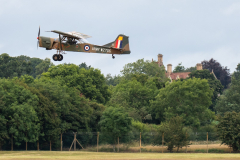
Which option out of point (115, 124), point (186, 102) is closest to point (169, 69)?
point (186, 102)

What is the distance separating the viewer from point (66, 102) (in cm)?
5384

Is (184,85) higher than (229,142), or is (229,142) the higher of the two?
(184,85)

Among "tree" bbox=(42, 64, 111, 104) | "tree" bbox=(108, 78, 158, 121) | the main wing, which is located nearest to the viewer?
the main wing

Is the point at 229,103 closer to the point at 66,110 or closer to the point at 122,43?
the point at 66,110

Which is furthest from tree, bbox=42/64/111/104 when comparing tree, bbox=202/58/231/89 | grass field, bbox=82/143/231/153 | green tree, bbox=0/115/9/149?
tree, bbox=202/58/231/89

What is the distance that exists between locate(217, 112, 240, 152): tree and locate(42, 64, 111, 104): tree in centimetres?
3424

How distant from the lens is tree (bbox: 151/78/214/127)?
73938 millimetres

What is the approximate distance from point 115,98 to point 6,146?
38.8m

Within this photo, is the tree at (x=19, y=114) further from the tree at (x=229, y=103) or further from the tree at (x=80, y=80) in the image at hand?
the tree at (x=229, y=103)

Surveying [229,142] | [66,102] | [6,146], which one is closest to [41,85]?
[66,102]

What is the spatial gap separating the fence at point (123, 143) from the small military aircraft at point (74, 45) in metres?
12.0

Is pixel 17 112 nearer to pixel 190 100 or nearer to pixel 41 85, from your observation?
pixel 41 85

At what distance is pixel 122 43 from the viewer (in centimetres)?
3962

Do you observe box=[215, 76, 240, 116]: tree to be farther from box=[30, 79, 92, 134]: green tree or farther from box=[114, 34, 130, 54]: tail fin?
box=[114, 34, 130, 54]: tail fin
